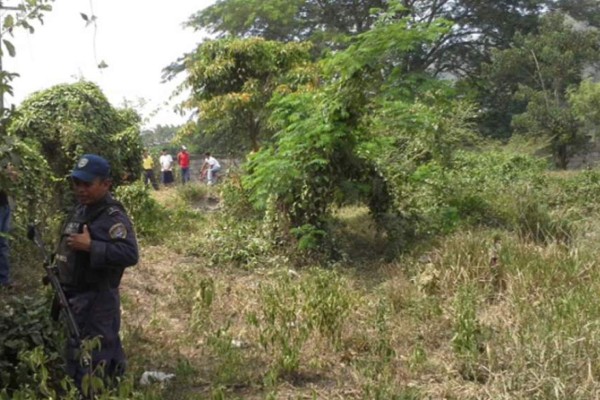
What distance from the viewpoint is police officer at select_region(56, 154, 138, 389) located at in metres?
3.40

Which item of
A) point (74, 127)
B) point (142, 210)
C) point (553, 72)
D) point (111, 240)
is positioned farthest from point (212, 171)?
point (111, 240)

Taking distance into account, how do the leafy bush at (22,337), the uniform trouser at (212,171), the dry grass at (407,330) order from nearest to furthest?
1. the leafy bush at (22,337)
2. the dry grass at (407,330)
3. the uniform trouser at (212,171)

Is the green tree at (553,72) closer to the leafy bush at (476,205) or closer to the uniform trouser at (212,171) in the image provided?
the leafy bush at (476,205)

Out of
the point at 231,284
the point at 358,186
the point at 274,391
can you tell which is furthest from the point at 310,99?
the point at 274,391

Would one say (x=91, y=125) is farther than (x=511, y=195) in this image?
No

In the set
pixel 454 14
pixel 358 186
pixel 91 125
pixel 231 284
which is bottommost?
pixel 231 284

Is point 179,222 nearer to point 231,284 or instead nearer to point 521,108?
point 231,284

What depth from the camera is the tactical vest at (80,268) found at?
342 centimetres

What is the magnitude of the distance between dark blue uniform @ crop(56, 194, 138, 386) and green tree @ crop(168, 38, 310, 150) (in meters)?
8.41

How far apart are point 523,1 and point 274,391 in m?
25.8

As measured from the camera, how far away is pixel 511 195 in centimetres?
887

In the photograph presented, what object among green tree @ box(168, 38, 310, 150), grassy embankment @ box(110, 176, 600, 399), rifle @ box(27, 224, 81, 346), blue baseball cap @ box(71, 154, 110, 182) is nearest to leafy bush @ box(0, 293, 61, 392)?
rifle @ box(27, 224, 81, 346)

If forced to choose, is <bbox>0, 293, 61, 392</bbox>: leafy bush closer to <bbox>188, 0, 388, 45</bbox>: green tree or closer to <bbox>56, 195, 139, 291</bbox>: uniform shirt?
<bbox>56, 195, 139, 291</bbox>: uniform shirt

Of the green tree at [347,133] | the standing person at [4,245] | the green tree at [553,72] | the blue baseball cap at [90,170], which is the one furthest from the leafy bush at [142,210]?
the green tree at [553,72]
